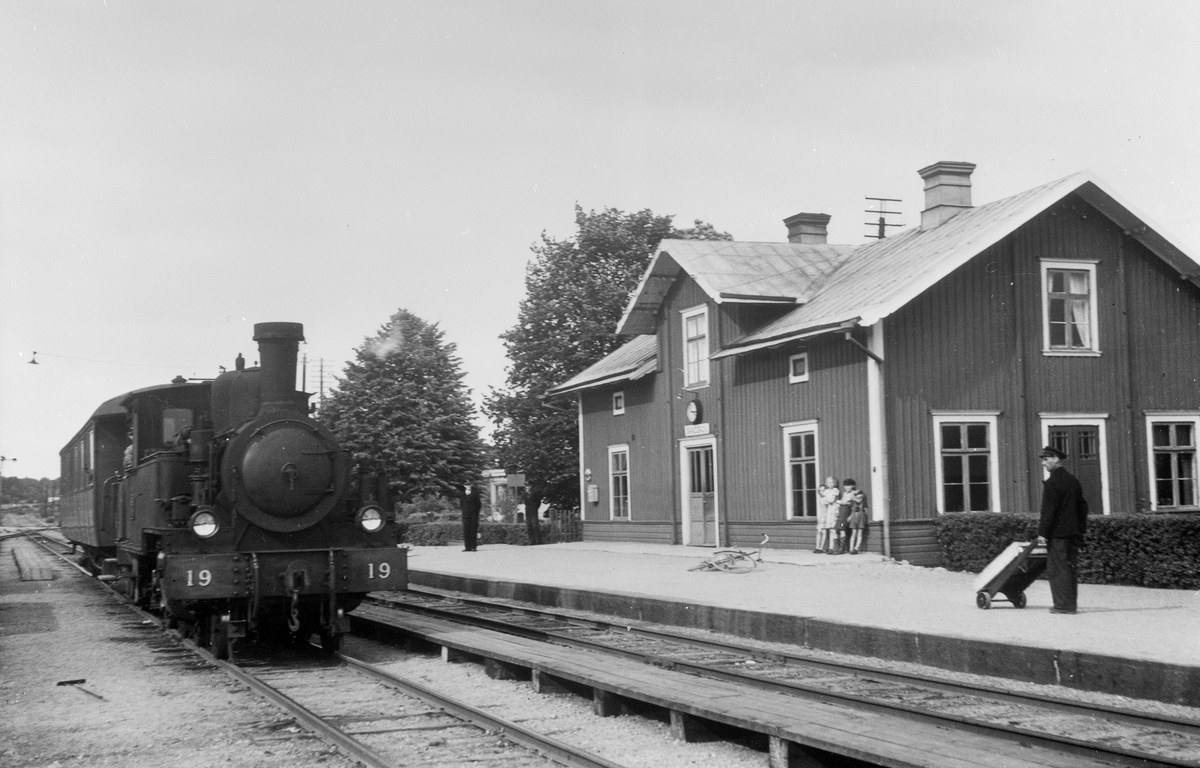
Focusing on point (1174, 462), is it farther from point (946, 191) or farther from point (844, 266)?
point (844, 266)

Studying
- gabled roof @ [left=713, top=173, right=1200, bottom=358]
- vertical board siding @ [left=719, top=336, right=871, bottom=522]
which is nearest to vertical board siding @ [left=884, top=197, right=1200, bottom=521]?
gabled roof @ [left=713, top=173, right=1200, bottom=358]

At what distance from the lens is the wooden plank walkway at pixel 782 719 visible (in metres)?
5.95

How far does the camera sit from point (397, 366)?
141ft

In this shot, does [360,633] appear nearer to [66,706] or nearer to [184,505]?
[184,505]

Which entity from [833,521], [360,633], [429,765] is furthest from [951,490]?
[429,765]

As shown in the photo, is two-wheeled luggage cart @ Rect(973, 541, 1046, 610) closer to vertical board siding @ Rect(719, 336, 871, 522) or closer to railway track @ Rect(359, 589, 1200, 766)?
railway track @ Rect(359, 589, 1200, 766)

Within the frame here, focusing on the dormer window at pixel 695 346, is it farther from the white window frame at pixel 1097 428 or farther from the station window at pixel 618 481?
the white window frame at pixel 1097 428

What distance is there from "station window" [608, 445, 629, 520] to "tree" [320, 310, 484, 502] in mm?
13586

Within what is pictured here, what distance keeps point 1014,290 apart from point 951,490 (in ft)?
11.6

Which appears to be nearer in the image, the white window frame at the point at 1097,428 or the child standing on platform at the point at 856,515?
the child standing on platform at the point at 856,515

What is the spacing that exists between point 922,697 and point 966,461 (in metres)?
10.8

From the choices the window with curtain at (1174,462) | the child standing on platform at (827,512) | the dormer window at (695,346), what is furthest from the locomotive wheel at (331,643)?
the window with curtain at (1174,462)

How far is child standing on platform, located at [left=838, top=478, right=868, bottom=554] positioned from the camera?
1814 centimetres

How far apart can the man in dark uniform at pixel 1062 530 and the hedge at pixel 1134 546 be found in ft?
9.59
